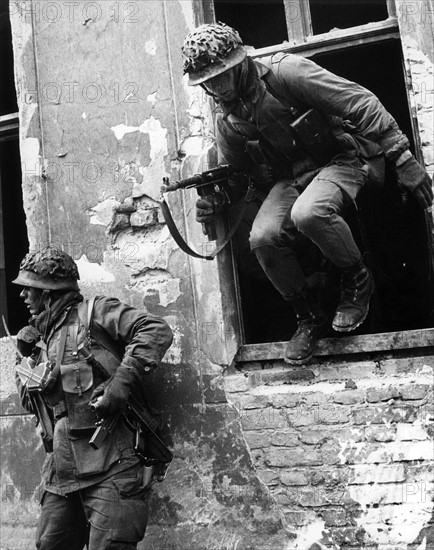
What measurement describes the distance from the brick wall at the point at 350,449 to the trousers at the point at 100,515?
27.4 inches

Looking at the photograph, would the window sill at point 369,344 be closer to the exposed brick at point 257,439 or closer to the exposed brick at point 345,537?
the exposed brick at point 257,439

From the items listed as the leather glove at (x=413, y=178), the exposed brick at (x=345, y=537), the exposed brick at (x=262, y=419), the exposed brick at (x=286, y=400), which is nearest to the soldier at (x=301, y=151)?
the leather glove at (x=413, y=178)

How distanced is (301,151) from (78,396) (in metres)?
1.65

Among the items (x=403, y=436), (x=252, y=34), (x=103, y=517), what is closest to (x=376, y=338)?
(x=403, y=436)

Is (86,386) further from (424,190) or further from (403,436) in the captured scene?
(424,190)

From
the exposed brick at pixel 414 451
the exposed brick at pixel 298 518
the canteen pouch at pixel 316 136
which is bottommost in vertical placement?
the exposed brick at pixel 298 518

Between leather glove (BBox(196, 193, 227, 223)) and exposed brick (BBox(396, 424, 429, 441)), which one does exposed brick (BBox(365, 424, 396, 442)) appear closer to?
exposed brick (BBox(396, 424, 429, 441))

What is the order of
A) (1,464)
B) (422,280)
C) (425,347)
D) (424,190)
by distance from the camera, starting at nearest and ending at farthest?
1. (424,190)
2. (425,347)
3. (1,464)
4. (422,280)

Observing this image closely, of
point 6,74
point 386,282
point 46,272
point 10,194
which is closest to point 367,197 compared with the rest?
point 386,282

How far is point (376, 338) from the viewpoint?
13.2 ft

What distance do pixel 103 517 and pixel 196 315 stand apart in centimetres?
121

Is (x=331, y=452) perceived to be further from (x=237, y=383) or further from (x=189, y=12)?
(x=189, y=12)

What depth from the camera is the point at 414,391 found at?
3.90 meters

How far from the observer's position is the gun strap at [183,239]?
4.09 metres
